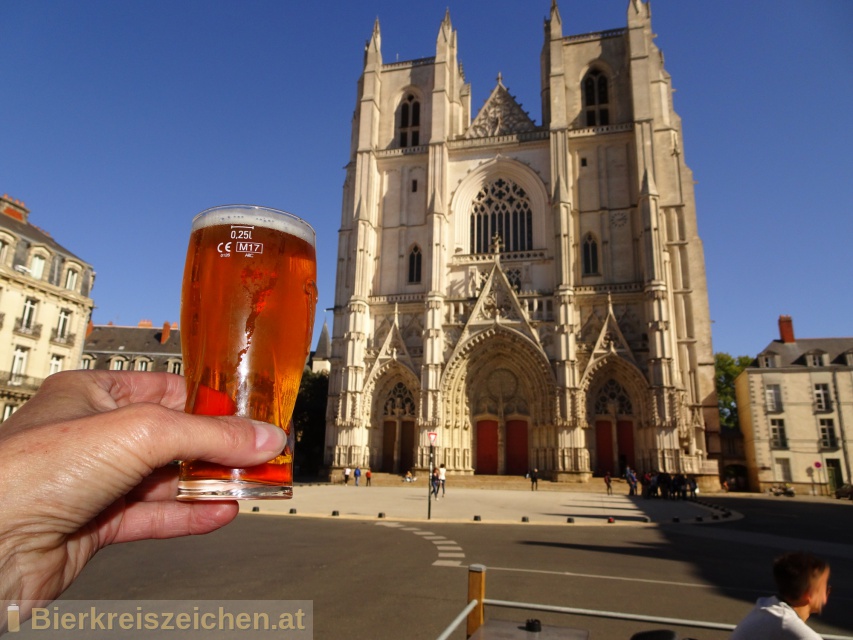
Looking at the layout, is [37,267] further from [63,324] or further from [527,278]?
[527,278]

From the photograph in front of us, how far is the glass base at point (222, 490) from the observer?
4.12ft

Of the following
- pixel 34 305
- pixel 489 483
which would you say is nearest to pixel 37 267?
pixel 34 305

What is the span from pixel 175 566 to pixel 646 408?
23.1 metres

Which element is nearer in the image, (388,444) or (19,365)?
(19,365)

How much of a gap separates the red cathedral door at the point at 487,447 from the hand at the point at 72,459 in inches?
1119

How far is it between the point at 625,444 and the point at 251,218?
92.1 ft

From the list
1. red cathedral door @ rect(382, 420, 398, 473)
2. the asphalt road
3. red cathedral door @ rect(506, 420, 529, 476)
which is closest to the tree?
red cathedral door @ rect(506, 420, 529, 476)

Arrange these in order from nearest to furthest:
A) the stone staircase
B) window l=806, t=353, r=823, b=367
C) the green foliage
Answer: the stone staircase
window l=806, t=353, r=823, b=367
the green foliage

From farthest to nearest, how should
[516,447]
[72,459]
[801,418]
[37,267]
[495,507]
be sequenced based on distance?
[801,418] < [516,447] < [37,267] < [495,507] < [72,459]

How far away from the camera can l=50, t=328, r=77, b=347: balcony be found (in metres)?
23.9

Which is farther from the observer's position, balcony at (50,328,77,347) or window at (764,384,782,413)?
window at (764,384,782,413)

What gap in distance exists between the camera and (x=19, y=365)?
22.6 m

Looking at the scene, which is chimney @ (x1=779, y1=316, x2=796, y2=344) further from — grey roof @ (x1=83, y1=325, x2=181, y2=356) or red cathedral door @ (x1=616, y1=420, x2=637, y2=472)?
grey roof @ (x1=83, y1=325, x2=181, y2=356)

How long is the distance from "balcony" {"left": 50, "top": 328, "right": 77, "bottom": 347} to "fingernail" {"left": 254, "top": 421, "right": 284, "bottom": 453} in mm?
27419
